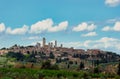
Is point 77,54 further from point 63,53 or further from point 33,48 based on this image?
point 33,48

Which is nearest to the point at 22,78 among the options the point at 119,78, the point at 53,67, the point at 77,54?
the point at 119,78

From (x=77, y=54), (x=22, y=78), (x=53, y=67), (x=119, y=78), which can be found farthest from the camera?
(x=77, y=54)

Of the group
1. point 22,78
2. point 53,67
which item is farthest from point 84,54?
point 22,78

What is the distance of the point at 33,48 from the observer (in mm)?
195000

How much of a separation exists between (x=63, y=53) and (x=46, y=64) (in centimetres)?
13422

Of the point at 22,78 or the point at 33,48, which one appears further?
the point at 33,48

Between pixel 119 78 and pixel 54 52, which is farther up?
pixel 54 52

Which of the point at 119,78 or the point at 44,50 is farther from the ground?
the point at 44,50

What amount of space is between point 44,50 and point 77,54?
671 inches

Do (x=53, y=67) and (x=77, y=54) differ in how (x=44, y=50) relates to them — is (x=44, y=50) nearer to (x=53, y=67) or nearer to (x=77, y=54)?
(x=77, y=54)

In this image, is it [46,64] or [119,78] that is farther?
[46,64]

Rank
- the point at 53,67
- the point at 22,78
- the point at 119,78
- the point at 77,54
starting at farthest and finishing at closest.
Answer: the point at 77,54 → the point at 53,67 → the point at 119,78 → the point at 22,78

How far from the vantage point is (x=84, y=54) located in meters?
191

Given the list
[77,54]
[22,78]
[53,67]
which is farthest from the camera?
[77,54]
